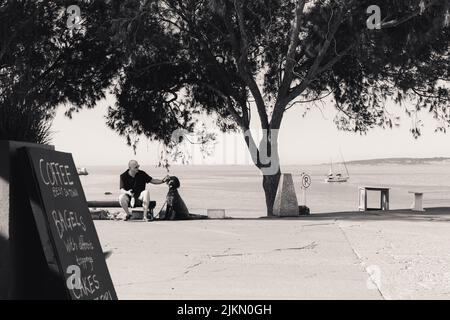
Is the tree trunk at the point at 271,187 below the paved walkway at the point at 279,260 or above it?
above

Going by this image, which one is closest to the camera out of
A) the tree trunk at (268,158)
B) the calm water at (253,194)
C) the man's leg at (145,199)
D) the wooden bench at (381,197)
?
the man's leg at (145,199)

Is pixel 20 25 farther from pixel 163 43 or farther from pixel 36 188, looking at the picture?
pixel 36 188

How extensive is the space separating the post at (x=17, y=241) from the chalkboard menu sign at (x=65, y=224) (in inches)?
2.3

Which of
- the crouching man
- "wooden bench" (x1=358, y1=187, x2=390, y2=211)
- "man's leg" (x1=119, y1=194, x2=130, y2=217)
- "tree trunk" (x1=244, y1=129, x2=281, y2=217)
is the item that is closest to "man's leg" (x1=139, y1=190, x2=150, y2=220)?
the crouching man

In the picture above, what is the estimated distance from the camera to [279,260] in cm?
1016

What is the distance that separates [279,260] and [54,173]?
5441 millimetres

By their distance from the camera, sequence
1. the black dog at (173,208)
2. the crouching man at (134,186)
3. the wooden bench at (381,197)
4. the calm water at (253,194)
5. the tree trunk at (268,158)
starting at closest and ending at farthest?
the crouching man at (134,186) < the black dog at (173,208) < the tree trunk at (268,158) < the wooden bench at (381,197) < the calm water at (253,194)

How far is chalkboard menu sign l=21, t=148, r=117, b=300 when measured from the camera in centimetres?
485

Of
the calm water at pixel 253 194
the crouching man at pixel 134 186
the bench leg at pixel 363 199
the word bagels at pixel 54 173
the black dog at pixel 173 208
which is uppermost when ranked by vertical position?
the word bagels at pixel 54 173

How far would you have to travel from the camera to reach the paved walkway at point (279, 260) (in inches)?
304

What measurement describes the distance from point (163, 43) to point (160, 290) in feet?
47.7

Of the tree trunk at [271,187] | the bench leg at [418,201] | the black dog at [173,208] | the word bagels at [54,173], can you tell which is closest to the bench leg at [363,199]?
the bench leg at [418,201]

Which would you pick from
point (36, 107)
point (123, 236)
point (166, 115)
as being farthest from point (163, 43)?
point (36, 107)

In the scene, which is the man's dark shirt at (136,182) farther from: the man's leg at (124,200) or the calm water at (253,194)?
the calm water at (253,194)
